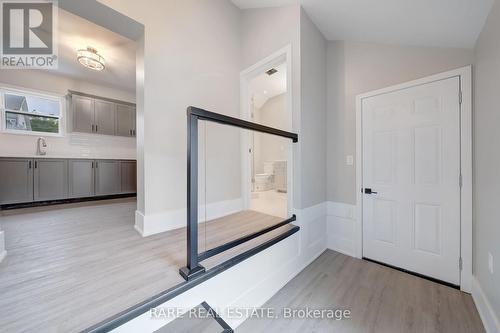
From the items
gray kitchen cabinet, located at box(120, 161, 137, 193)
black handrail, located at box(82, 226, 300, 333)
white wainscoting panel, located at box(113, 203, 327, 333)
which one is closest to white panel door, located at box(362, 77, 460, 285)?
white wainscoting panel, located at box(113, 203, 327, 333)

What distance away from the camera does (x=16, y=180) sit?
10.2ft

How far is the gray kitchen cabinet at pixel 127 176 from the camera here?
4.34m

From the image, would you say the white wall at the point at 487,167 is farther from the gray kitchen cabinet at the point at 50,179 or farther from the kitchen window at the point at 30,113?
the kitchen window at the point at 30,113

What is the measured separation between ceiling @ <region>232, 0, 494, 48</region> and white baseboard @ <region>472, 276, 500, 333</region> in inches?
81.9

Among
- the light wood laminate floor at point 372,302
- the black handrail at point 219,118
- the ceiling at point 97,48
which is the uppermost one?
the ceiling at point 97,48

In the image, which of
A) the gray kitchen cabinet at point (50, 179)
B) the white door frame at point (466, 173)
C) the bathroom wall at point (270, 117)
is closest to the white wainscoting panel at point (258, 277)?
the white door frame at point (466, 173)

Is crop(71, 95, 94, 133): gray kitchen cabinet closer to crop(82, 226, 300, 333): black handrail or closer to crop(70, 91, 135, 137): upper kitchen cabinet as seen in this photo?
crop(70, 91, 135, 137): upper kitchen cabinet

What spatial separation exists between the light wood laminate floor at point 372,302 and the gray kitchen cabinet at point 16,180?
4.20 meters

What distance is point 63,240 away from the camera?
1.76 metres

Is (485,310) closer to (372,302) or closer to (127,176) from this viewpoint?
(372,302)

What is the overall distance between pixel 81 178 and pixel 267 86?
4.86 meters

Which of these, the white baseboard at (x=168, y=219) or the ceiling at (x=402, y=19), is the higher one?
the ceiling at (x=402, y=19)

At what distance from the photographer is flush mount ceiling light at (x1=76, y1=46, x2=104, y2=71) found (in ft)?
9.09

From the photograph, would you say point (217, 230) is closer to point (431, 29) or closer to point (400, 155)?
point (400, 155)
